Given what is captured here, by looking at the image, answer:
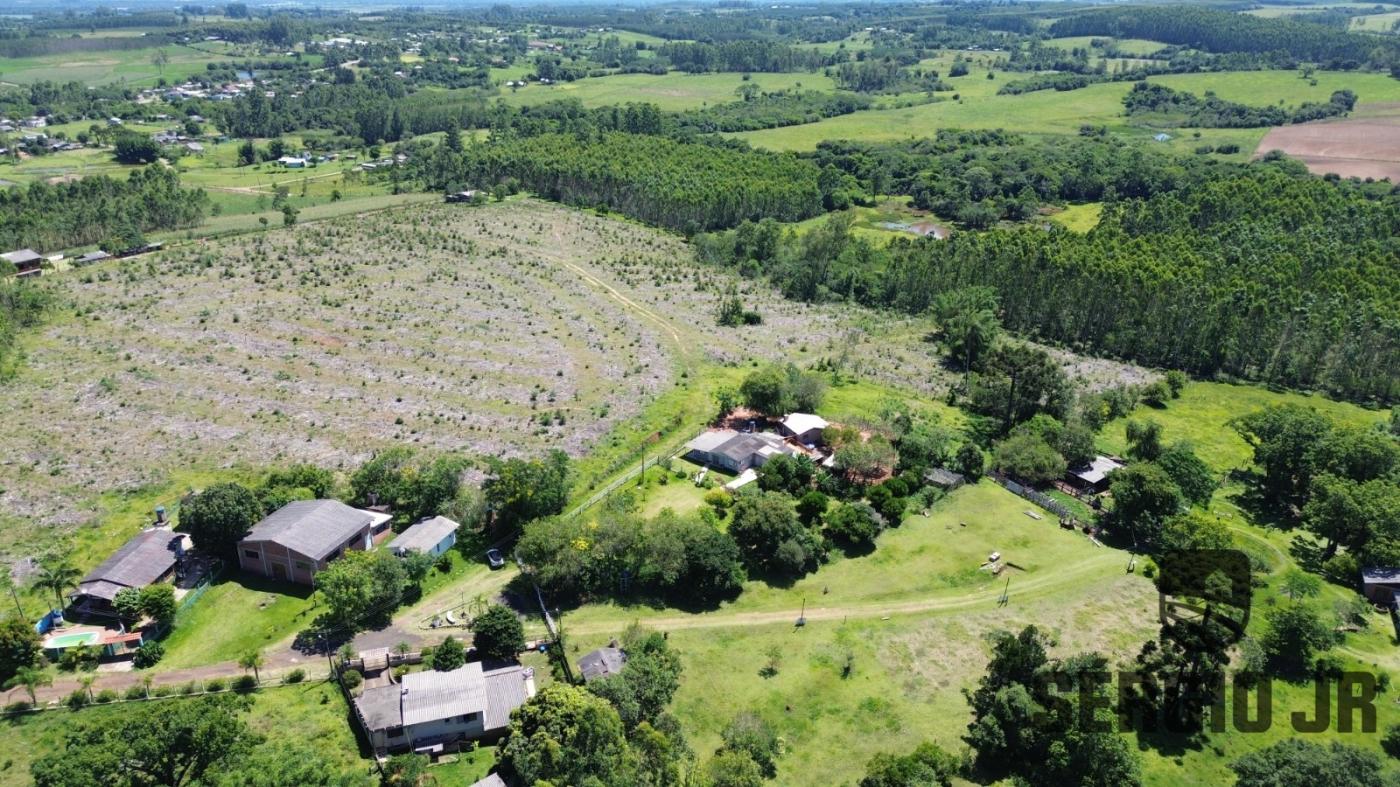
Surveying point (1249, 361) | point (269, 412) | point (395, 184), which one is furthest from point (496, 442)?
point (395, 184)

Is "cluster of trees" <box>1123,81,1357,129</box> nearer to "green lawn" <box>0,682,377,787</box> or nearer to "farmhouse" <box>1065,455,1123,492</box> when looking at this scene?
"farmhouse" <box>1065,455,1123,492</box>

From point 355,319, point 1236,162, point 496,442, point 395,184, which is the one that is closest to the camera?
point 496,442

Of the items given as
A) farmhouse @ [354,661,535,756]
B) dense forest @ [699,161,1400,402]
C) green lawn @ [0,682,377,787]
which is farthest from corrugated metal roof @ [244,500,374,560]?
dense forest @ [699,161,1400,402]

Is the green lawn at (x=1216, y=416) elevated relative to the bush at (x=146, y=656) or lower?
lower

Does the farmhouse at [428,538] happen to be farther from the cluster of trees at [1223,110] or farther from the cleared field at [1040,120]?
the cluster of trees at [1223,110]

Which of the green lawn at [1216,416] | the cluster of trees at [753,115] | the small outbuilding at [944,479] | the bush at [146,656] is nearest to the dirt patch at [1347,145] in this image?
the cluster of trees at [753,115]

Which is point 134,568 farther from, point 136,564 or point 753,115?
point 753,115

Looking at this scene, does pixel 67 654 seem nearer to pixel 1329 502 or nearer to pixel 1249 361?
pixel 1329 502

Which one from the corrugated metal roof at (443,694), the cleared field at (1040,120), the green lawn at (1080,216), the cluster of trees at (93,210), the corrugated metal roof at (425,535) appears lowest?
the corrugated metal roof at (443,694)
